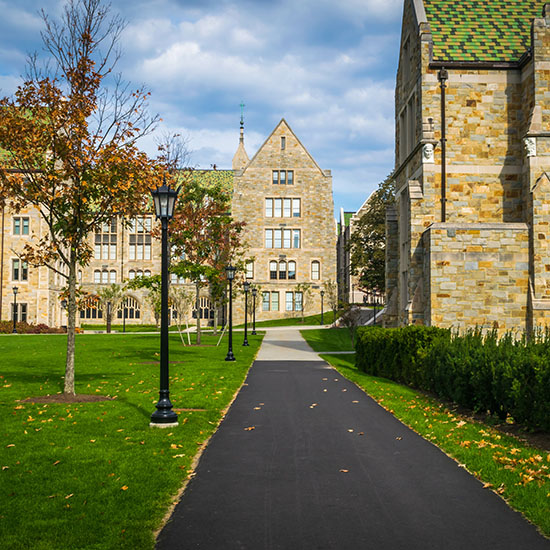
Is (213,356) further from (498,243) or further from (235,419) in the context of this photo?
(235,419)

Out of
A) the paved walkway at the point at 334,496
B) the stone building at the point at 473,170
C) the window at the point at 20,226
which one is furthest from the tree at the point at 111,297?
the paved walkway at the point at 334,496

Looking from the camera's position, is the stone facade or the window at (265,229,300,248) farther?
the window at (265,229,300,248)

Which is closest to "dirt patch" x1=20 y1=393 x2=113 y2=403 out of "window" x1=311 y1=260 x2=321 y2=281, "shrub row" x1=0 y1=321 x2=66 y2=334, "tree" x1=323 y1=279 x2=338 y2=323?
"shrub row" x1=0 y1=321 x2=66 y2=334

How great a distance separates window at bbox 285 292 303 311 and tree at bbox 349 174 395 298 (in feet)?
39.8

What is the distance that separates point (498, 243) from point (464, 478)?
13573 millimetres

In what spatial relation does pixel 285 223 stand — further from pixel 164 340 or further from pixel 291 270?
pixel 164 340

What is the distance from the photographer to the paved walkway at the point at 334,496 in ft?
15.4

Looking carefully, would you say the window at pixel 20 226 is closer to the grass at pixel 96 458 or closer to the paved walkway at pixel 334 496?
the grass at pixel 96 458

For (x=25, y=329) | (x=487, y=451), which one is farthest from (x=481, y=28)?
(x=25, y=329)

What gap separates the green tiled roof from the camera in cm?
2247

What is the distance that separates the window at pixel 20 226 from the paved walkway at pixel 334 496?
167 ft

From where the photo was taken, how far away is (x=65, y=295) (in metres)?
12.6

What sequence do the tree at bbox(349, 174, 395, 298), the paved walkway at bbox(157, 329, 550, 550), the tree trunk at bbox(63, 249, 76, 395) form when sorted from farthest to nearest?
1. the tree at bbox(349, 174, 395, 298)
2. the tree trunk at bbox(63, 249, 76, 395)
3. the paved walkway at bbox(157, 329, 550, 550)

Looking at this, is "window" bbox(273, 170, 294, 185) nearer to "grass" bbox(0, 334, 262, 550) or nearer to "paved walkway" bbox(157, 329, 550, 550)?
"grass" bbox(0, 334, 262, 550)
